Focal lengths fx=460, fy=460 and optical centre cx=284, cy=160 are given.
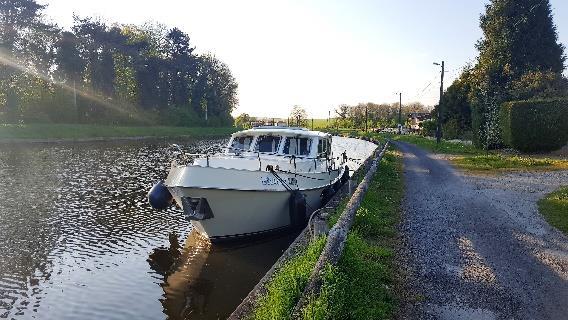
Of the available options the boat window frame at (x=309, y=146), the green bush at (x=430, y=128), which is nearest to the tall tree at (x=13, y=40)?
the boat window frame at (x=309, y=146)

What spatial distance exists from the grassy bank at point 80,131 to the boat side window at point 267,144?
1647 inches

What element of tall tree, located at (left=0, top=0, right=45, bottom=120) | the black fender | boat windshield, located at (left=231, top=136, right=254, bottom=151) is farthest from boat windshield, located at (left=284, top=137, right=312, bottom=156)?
tall tree, located at (left=0, top=0, right=45, bottom=120)

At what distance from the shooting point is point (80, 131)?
57750mm

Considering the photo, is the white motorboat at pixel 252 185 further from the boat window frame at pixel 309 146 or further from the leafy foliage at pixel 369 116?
the leafy foliage at pixel 369 116

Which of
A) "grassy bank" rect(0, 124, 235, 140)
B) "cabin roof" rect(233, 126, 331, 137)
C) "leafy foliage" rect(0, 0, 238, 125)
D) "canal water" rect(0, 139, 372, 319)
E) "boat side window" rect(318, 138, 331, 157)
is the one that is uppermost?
"leafy foliage" rect(0, 0, 238, 125)

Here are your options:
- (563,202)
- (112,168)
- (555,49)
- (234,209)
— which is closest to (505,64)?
(555,49)

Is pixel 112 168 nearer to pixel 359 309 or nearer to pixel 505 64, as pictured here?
pixel 359 309

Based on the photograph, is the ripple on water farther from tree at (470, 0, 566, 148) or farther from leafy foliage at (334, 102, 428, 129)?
leafy foliage at (334, 102, 428, 129)

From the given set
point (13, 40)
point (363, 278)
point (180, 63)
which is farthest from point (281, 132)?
point (180, 63)

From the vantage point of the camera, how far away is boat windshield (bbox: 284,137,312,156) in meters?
17.5

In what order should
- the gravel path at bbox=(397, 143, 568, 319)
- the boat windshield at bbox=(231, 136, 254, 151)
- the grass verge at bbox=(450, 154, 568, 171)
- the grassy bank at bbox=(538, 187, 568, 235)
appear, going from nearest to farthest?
the gravel path at bbox=(397, 143, 568, 319), the grassy bank at bbox=(538, 187, 568, 235), the boat windshield at bbox=(231, 136, 254, 151), the grass verge at bbox=(450, 154, 568, 171)

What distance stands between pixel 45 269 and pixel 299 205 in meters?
7.28

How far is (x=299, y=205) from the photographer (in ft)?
47.8

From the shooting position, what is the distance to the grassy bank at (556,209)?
12273 millimetres
